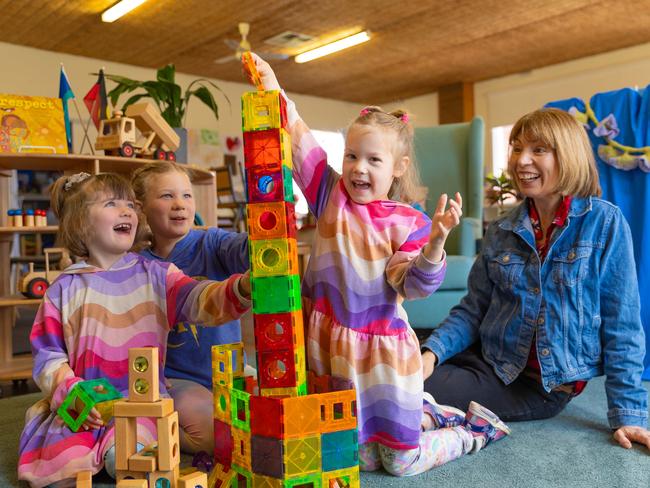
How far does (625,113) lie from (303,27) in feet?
13.4

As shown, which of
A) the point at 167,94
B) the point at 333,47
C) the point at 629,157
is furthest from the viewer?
the point at 333,47

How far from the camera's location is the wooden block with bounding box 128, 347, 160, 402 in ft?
2.84

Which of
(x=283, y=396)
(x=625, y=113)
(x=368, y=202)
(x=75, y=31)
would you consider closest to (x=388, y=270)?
(x=368, y=202)

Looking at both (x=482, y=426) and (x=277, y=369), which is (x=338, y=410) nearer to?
(x=277, y=369)

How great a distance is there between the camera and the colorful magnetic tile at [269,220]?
3.01ft

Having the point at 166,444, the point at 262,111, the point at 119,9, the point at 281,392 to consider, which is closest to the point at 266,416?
the point at 281,392

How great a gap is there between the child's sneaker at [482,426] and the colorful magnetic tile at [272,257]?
25.0 inches

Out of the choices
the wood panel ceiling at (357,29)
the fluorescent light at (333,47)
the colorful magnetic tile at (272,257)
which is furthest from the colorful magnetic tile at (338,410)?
the fluorescent light at (333,47)

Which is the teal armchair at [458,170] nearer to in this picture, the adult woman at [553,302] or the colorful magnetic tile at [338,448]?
the adult woman at [553,302]

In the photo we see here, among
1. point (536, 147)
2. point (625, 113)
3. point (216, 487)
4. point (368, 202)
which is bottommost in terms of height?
point (216, 487)

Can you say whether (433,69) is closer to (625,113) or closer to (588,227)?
(625,113)

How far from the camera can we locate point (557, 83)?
22.7 ft

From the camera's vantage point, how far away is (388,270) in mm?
1089

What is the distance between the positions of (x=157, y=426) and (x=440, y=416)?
69 centimetres
